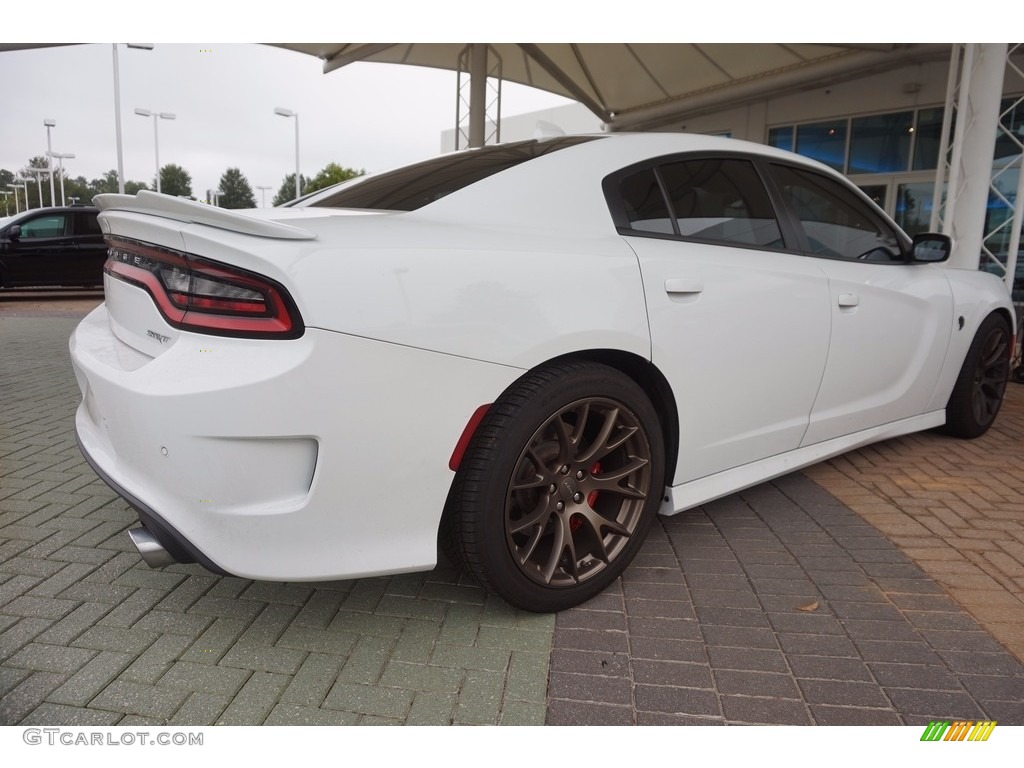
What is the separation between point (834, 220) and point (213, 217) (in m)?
2.70

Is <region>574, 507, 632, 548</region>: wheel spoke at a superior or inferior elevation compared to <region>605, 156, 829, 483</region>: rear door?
inferior

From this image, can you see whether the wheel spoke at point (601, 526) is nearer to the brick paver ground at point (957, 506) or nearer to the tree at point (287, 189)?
the brick paver ground at point (957, 506)

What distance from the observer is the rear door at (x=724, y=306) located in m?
2.34

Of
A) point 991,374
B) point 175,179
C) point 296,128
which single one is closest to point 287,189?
point 175,179

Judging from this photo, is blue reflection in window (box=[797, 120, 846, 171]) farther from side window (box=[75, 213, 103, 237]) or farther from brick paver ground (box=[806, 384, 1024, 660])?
side window (box=[75, 213, 103, 237])

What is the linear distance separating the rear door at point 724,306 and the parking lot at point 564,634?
1.51 ft

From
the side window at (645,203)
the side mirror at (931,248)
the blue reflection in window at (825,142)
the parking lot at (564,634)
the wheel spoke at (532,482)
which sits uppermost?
the blue reflection in window at (825,142)

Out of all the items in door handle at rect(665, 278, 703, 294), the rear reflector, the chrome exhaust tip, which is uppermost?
door handle at rect(665, 278, 703, 294)

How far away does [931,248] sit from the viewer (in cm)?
346

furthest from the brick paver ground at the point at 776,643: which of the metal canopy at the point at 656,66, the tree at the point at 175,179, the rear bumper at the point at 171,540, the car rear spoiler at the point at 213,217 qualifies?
the tree at the point at 175,179

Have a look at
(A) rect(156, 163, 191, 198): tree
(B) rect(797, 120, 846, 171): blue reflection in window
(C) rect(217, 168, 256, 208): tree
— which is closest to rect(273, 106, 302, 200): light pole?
(B) rect(797, 120, 846, 171): blue reflection in window

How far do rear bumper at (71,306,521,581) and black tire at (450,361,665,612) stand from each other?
0.11 metres

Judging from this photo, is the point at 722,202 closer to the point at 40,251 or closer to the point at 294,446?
the point at 294,446
